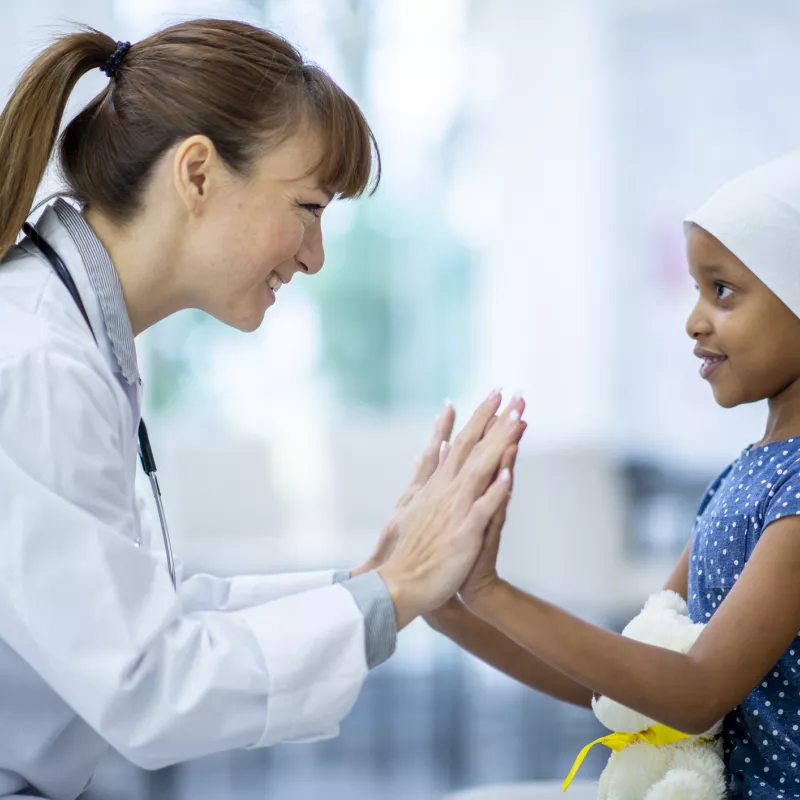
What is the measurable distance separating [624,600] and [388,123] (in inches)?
83.6

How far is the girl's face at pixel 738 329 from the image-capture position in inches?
53.4

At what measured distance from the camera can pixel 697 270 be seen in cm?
142

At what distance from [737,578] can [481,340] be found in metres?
2.94

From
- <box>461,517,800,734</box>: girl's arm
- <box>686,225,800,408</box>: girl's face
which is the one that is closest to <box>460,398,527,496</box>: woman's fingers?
<box>461,517,800,734</box>: girl's arm

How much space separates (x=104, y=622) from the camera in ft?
3.52

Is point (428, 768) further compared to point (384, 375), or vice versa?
point (384, 375)

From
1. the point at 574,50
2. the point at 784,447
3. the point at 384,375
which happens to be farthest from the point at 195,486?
the point at 784,447

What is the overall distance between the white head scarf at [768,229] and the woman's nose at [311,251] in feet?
1.82

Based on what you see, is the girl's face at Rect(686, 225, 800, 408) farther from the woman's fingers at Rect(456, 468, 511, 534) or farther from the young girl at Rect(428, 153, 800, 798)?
the woman's fingers at Rect(456, 468, 511, 534)

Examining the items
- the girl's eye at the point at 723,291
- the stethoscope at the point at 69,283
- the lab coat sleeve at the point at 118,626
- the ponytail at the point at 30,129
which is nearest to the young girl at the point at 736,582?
the girl's eye at the point at 723,291

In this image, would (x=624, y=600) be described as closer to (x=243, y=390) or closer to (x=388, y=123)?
(x=243, y=390)

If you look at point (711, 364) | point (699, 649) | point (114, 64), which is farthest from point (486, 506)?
point (114, 64)

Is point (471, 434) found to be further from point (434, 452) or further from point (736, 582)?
point (736, 582)

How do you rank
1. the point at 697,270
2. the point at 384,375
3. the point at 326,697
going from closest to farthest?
the point at 326,697 < the point at 697,270 < the point at 384,375
